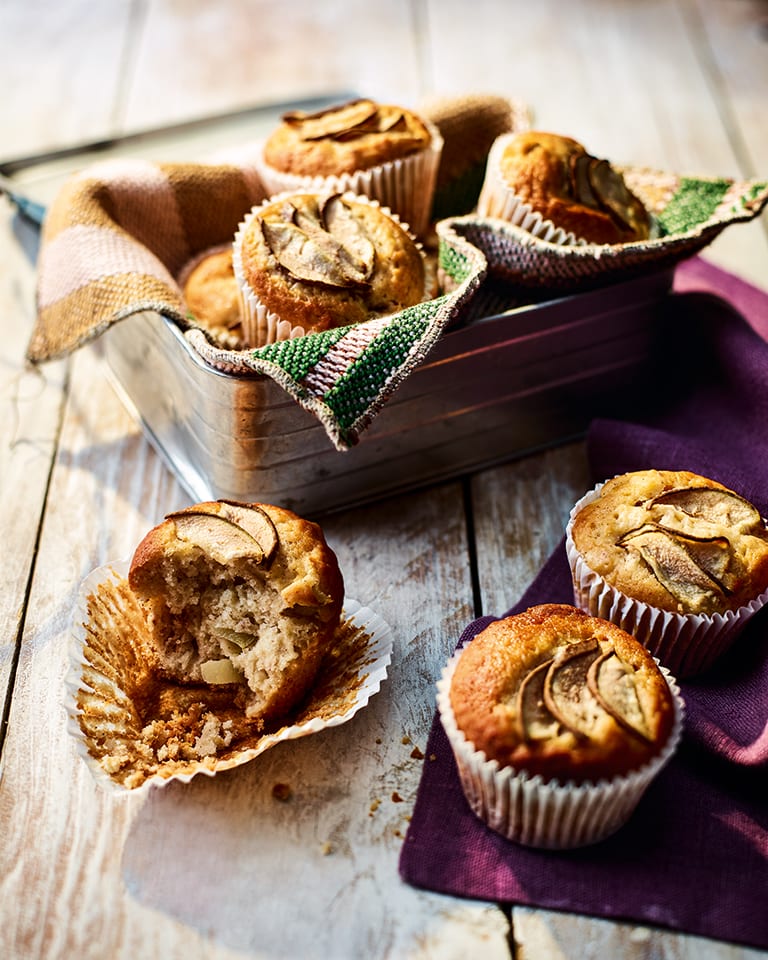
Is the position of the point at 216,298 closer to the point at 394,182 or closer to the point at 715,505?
the point at 394,182

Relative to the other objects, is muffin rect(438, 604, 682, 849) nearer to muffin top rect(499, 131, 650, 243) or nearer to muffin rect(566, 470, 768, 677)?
muffin rect(566, 470, 768, 677)

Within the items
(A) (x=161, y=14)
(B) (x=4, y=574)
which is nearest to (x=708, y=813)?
(B) (x=4, y=574)

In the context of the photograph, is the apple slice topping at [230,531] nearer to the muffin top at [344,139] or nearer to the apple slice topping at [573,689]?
the apple slice topping at [573,689]

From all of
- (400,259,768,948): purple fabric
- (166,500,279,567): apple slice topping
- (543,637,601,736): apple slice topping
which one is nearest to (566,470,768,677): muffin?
(400,259,768,948): purple fabric

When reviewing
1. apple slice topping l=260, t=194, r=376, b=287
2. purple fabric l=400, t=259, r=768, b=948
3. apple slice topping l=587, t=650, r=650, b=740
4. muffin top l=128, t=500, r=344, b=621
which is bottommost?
purple fabric l=400, t=259, r=768, b=948

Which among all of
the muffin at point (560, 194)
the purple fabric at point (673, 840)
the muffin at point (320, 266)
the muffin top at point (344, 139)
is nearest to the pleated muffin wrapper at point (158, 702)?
the purple fabric at point (673, 840)

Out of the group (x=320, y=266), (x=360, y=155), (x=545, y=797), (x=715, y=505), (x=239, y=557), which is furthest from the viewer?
(x=360, y=155)

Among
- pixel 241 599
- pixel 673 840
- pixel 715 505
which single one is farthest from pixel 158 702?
pixel 715 505
